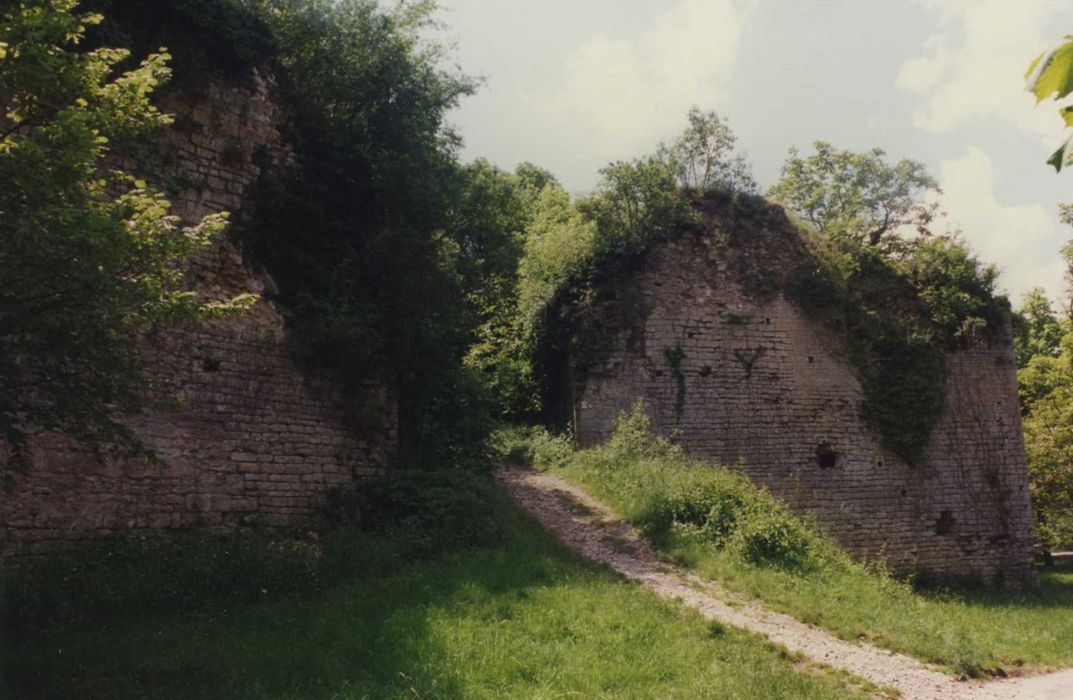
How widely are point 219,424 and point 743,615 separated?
272 inches

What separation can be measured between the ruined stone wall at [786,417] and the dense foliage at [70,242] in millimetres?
10329

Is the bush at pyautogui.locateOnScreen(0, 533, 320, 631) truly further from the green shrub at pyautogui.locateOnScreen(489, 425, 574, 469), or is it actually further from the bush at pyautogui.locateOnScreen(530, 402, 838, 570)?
the green shrub at pyautogui.locateOnScreen(489, 425, 574, 469)

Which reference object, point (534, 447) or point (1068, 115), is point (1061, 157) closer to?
point (1068, 115)

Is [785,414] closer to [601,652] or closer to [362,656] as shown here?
[601,652]

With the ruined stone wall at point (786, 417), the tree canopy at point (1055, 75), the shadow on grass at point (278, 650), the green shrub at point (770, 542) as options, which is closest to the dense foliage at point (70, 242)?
the shadow on grass at point (278, 650)

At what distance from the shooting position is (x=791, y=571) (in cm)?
1078

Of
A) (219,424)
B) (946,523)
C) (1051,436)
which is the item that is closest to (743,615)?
(219,424)

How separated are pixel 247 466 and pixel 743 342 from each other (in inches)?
395

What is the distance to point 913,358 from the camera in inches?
648

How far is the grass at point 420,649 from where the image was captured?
5.87 metres

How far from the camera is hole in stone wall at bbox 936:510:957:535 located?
1611cm

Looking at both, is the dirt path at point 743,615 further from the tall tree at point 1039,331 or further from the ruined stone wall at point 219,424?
the tall tree at point 1039,331

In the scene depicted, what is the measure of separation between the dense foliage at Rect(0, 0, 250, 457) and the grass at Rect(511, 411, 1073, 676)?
306 inches

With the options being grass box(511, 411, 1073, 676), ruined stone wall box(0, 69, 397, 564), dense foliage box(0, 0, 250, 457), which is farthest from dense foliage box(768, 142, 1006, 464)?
dense foliage box(0, 0, 250, 457)
